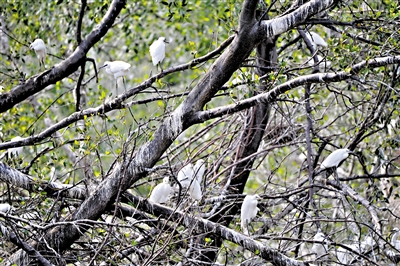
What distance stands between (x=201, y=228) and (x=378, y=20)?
1407 millimetres

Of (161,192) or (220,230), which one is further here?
(161,192)

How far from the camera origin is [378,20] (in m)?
3.58

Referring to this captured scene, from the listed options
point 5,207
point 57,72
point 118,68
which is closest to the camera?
point 5,207

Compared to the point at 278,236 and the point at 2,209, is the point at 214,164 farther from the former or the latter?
the point at 2,209

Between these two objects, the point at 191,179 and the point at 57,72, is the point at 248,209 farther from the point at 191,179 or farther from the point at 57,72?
the point at 57,72

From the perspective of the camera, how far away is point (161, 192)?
11.8 feet

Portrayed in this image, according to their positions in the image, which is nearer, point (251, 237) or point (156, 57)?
point (251, 237)

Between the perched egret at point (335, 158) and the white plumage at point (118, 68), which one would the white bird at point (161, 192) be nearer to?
the white plumage at point (118, 68)

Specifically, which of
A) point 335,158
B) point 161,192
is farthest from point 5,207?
point 335,158

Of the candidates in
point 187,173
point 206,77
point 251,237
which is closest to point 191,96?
point 206,77

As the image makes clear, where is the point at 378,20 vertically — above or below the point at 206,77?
above

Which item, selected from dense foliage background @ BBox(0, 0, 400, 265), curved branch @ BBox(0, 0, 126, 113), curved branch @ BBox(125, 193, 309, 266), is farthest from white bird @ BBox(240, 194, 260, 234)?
curved branch @ BBox(0, 0, 126, 113)

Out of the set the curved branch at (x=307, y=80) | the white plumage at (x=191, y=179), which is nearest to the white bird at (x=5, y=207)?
the white plumage at (x=191, y=179)

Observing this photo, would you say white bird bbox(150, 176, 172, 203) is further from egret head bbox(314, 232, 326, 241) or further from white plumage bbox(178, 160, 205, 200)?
egret head bbox(314, 232, 326, 241)
